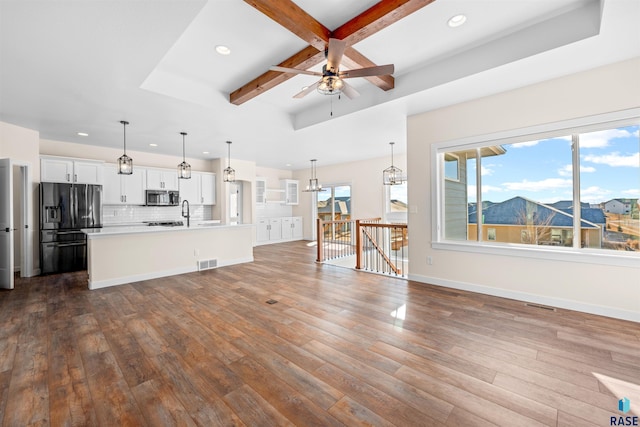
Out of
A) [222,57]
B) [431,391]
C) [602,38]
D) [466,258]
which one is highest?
[222,57]

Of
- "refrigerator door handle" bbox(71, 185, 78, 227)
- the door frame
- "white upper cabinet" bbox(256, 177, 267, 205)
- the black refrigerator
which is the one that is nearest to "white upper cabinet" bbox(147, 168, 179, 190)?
the black refrigerator

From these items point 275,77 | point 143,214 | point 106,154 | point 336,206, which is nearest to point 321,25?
point 275,77

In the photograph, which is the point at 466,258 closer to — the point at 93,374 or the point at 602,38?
the point at 602,38

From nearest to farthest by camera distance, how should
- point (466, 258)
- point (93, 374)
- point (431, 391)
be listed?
point (431, 391)
point (93, 374)
point (466, 258)

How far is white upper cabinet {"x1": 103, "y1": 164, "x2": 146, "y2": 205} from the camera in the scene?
615cm

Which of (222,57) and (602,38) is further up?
(222,57)

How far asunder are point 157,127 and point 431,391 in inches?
222

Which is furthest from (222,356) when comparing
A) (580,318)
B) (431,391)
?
(580,318)

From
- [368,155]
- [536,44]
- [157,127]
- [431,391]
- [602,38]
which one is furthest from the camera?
[368,155]

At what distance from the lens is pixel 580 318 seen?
2953mm

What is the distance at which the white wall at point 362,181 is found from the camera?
26.8 ft

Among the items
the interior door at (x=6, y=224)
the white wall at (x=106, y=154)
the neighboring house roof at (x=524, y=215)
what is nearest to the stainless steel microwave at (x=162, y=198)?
the white wall at (x=106, y=154)

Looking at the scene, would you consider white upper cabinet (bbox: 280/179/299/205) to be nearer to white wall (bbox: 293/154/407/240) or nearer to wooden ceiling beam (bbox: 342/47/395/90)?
white wall (bbox: 293/154/407/240)

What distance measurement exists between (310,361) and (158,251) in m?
3.97
